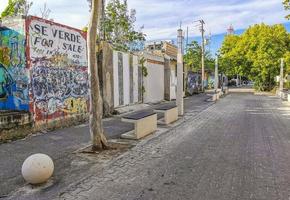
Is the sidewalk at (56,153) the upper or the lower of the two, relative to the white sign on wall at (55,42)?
lower

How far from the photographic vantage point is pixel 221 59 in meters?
45.7

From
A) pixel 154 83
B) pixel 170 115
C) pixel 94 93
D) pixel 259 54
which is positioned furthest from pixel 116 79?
pixel 259 54

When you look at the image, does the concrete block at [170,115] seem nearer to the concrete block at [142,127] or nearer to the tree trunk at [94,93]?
the concrete block at [142,127]

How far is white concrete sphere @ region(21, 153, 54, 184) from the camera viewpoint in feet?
17.8

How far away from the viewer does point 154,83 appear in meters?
23.2

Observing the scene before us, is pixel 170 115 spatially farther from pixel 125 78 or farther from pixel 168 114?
pixel 125 78

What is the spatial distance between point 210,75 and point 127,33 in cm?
3320

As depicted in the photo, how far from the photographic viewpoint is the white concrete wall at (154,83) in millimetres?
21719

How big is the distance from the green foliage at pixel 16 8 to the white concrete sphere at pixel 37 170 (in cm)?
1483

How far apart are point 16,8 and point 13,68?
481 inches

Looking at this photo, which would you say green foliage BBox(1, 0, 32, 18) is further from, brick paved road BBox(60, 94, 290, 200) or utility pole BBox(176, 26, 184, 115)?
brick paved road BBox(60, 94, 290, 200)

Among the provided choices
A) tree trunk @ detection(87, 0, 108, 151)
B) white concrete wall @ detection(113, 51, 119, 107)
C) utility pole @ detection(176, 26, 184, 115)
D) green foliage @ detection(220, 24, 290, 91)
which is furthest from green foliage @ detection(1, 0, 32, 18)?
green foliage @ detection(220, 24, 290, 91)

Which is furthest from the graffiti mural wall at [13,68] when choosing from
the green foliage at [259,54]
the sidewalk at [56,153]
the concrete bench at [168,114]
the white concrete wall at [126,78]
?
the green foliage at [259,54]

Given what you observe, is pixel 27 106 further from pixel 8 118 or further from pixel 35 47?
pixel 35 47
